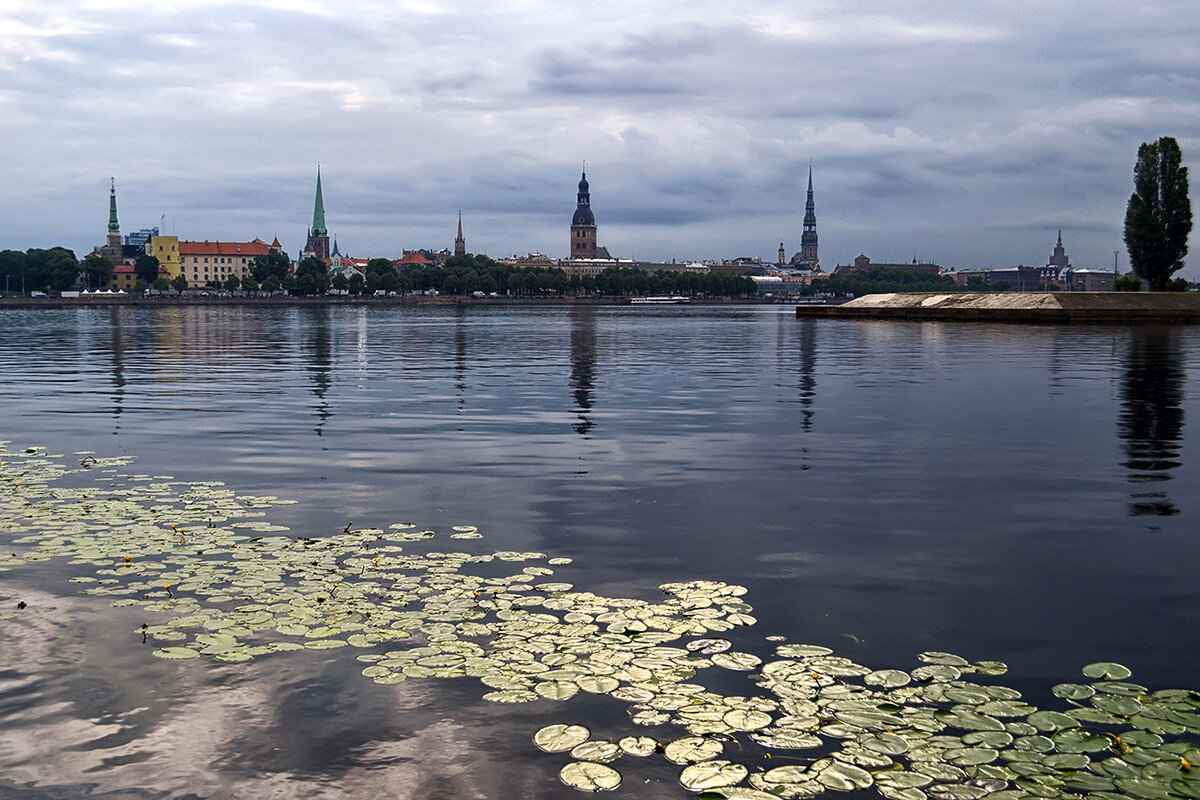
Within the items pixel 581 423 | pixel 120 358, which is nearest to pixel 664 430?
pixel 581 423

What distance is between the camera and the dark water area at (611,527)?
6.98 meters

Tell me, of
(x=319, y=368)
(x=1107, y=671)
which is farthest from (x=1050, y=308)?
(x=1107, y=671)

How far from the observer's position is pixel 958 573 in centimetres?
1122

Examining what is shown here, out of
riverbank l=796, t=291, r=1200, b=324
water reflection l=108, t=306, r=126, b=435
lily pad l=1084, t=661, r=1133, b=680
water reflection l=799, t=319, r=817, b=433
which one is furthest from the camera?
riverbank l=796, t=291, r=1200, b=324

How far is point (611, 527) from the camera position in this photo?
13.4 m

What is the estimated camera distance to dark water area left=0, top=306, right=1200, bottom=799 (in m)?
6.98

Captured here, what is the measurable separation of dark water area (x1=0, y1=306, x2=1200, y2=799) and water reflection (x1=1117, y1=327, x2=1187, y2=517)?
14 centimetres

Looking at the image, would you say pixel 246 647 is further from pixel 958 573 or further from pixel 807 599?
pixel 958 573

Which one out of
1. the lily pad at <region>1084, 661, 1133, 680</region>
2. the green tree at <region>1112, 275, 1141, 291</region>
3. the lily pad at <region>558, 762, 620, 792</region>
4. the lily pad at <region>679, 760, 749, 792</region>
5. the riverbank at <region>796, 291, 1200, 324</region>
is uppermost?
the green tree at <region>1112, 275, 1141, 291</region>

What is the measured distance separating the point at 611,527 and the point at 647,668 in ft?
17.1

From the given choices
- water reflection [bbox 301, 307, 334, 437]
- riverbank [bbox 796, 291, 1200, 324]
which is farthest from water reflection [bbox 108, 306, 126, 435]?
riverbank [bbox 796, 291, 1200, 324]

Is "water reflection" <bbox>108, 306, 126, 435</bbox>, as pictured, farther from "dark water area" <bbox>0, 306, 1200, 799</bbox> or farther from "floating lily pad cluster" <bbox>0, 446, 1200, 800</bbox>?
"floating lily pad cluster" <bbox>0, 446, 1200, 800</bbox>

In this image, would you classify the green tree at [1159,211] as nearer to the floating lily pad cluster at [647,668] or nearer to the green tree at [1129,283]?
the green tree at [1129,283]

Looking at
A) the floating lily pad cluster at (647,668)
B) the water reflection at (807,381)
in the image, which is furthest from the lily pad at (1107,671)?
the water reflection at (807,381)
